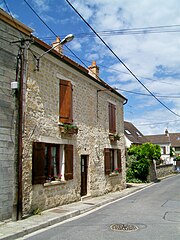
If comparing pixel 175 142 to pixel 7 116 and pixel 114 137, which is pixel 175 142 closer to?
pixel 114 137

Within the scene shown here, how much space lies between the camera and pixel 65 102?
11.6 meters

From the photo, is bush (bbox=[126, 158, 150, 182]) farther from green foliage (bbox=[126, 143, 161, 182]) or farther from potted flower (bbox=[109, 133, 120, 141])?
potted flower (bbox=[109, 133, 120, 141])

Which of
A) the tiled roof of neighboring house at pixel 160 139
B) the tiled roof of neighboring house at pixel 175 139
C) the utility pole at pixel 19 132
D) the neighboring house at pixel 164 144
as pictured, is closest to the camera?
the utility pole at pixel 19 132

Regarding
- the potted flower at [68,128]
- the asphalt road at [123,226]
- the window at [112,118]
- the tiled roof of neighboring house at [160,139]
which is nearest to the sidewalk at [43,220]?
the asphalt road at [123,226]

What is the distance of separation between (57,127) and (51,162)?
→ 1.37 metres

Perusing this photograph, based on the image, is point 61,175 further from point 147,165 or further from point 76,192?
point 147,165

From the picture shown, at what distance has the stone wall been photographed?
946 centimetres

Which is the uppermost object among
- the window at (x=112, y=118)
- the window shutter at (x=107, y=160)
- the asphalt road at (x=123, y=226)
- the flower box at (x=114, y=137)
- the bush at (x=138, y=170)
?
the window at (x=112, y=118)

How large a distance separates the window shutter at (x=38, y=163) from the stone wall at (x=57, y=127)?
15 cm

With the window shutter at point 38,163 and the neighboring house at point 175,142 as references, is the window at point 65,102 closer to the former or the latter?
the window shutter at point 38,163

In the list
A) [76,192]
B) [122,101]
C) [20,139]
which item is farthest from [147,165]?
[20,139]

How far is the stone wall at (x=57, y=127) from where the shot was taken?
372 inches

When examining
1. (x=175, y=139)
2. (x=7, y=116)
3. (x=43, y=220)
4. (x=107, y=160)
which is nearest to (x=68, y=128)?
(x=7, y=116)

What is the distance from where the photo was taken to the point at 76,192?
12078 mm
